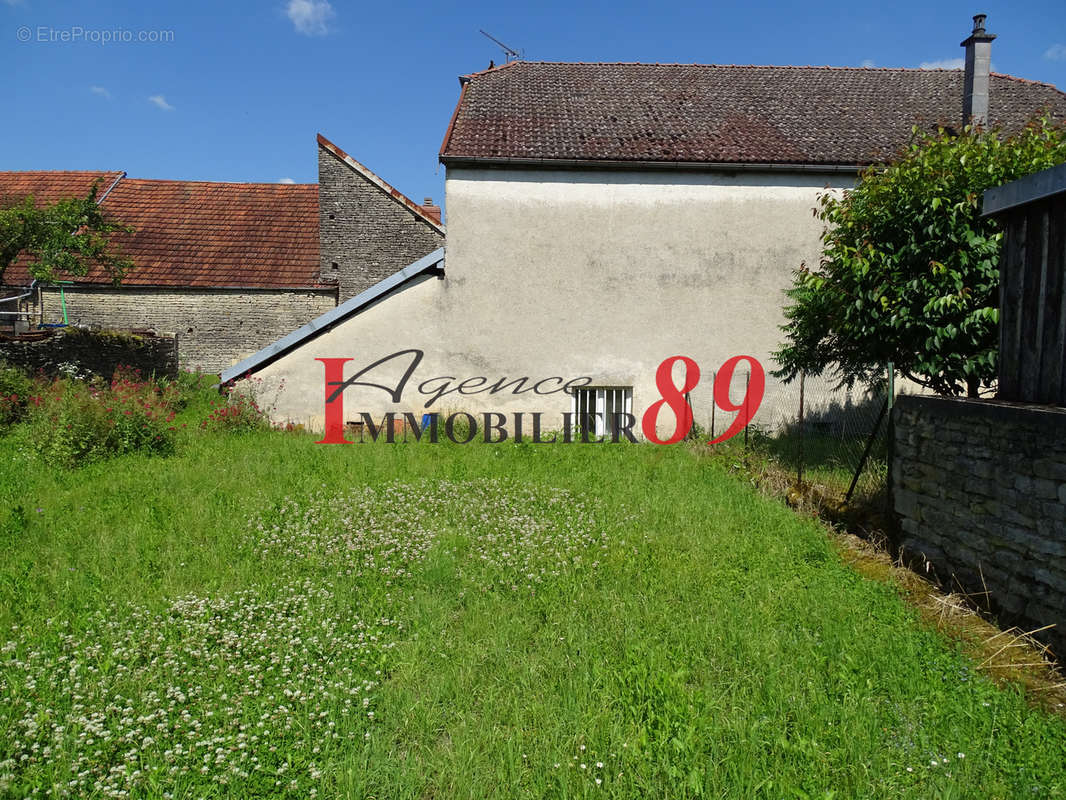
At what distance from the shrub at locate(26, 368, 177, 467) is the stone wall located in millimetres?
2191

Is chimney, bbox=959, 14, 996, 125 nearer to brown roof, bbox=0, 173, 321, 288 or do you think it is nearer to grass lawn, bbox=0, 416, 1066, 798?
grass lawn, bbox=0, 416, 1066, 798

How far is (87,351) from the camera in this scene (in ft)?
40.0

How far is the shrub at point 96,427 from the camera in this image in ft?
26.8

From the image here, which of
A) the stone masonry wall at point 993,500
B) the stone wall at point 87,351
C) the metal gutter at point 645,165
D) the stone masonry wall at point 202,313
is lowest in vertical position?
the stone masonry wall at point 993,500

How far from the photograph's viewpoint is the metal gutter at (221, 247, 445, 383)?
414 inches

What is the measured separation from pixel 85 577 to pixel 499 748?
3735 mm

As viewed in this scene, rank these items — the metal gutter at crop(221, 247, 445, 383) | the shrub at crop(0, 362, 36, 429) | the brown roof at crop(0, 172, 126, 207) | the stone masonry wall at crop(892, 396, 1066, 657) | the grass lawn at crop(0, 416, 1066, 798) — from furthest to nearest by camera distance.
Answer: the brown roof at crop(0, 172, 126, 207) < the metal gutter at crop(221, 247, 445, 383) < the shrub at crop(0, 362, 36, 429) < the stone masonry wall at crop(892, 396, 1066, 657) < the grass lawn at crop(0, 416, 1066, 798)

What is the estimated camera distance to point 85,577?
4.76 meters

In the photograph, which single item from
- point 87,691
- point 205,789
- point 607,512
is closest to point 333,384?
point 607,512

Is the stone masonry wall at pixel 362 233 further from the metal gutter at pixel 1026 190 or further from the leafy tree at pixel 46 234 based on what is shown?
the metal gutter at pixel 1026 190

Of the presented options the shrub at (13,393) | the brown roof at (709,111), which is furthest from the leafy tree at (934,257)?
the shrub at (13,393)

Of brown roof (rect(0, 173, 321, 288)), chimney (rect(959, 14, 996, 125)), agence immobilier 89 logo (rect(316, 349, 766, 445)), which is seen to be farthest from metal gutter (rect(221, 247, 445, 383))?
chimney (rect(959, 14, 996, 125))

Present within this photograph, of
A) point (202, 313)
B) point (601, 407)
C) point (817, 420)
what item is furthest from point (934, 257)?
point (202, 313)

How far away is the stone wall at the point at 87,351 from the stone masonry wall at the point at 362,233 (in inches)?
182
